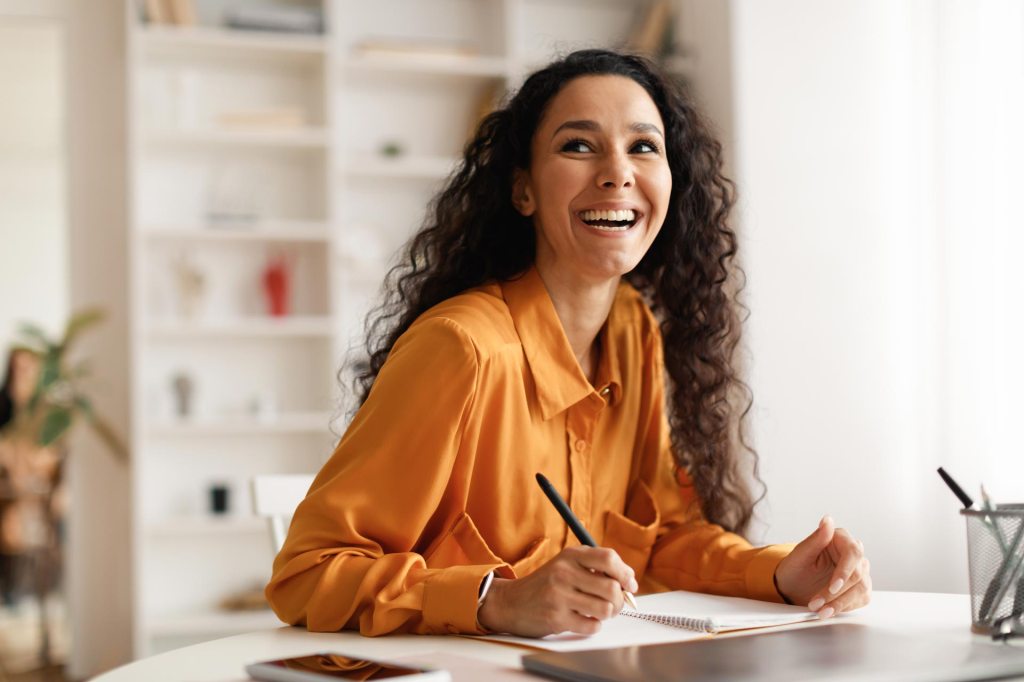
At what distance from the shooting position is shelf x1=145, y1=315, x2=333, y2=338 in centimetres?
408

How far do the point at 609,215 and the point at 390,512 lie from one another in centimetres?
51

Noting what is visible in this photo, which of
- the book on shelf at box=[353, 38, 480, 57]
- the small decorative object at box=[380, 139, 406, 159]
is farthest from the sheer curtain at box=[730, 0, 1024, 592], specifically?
the small decorative object at box=[380, 139, 406, 159]

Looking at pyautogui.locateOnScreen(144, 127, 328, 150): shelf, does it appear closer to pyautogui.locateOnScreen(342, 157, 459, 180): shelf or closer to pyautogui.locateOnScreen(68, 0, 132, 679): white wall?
pyautogui.locateOnScreen(342, 157, 459, 180): shelf

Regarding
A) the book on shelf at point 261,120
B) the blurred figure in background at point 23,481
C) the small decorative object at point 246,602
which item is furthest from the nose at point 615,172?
the blurred figure in background at point 23,481

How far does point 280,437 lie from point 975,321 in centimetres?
240

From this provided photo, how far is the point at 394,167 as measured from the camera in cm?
429

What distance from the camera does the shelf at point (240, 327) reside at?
13.4ft

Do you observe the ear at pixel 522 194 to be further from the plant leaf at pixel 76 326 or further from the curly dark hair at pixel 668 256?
the plant leaf at pixel 76 326

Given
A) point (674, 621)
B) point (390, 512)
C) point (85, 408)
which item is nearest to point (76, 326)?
point (85, 408)

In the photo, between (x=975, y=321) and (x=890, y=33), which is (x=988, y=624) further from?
(x=890, y=33)

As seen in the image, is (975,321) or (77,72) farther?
(77,72)

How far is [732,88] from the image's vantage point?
3947mm

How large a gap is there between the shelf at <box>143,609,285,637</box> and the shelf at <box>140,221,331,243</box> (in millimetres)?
1291

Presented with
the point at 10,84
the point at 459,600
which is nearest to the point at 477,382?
the point at 459,600
